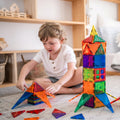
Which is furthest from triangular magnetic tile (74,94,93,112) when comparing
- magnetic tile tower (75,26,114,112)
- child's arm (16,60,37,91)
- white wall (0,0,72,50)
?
white wall (0,0,72,50)

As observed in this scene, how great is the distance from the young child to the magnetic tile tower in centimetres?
26

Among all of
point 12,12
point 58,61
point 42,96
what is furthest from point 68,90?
point 12,12

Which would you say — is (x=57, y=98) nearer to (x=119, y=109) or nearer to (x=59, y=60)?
(x=59, y=60)

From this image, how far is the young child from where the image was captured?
1342 millimetres

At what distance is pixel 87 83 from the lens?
108cm

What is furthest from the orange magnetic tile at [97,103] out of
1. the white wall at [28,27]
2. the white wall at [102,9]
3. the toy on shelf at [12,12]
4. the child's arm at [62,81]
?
the white wall at [102,9]

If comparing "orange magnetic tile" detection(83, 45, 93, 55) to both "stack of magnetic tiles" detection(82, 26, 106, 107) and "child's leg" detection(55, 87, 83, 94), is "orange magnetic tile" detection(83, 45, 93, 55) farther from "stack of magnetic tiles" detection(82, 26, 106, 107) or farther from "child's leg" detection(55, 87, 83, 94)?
"child's leg" detection(55, 87, 83, 94)

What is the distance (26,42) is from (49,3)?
2.14 ft

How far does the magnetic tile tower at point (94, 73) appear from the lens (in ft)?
3.38

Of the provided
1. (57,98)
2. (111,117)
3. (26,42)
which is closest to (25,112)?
(57,98)

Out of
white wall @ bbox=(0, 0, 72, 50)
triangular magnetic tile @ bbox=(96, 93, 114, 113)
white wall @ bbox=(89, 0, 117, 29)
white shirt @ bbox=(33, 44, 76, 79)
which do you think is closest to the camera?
triangular magnetic tile @ bbox=(96, 93, 114, 113)

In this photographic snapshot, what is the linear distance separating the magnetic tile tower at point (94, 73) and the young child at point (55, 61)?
26 centimetres

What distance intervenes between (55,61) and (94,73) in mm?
499

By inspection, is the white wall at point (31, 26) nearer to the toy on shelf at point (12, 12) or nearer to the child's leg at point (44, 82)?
the toy on shelf at point (12, 12)
